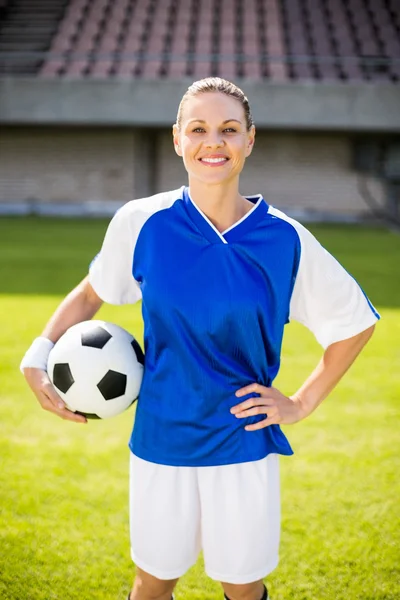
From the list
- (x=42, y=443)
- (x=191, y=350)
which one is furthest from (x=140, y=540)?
(x=42, y=443)

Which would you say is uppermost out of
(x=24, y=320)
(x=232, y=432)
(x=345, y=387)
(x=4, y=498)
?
(x=232, y=432)

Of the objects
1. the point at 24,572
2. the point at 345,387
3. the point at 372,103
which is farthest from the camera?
the point at 372,103

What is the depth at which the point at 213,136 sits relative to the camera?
155cm

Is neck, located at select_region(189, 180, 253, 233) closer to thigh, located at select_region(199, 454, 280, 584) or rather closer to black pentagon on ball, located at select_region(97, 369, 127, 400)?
black pentagon on ball, located at select_region(97, 369, 127, 400)

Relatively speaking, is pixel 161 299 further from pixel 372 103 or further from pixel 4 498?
pixel 372 103

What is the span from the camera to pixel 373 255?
1021 centimetres

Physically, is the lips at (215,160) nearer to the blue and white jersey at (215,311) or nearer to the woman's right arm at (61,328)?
the blue and white jersey at (215,311)

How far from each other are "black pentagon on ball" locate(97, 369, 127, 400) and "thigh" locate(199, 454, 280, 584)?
33 cm

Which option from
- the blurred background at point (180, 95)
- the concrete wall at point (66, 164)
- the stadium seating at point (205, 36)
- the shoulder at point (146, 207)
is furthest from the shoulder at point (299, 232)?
the concrete wall at point (66, 164)

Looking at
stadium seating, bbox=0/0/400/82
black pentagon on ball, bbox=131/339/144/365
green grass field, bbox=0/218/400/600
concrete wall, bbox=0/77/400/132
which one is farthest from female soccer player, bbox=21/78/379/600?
stadium seating, bbox=0/0/400/82

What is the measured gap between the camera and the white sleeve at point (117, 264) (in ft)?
5.55

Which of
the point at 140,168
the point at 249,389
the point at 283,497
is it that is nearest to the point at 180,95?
the point at 140,168

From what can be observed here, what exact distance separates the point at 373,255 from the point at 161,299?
9.16m

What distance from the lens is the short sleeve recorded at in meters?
1.63
